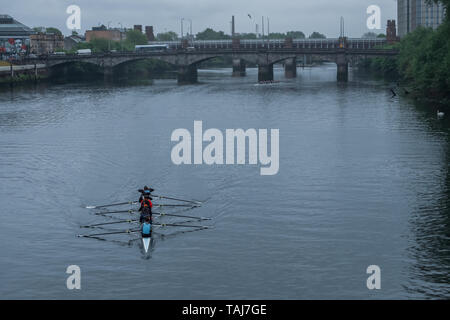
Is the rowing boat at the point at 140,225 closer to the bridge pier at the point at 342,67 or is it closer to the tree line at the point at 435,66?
the tree line at the point at 435,66

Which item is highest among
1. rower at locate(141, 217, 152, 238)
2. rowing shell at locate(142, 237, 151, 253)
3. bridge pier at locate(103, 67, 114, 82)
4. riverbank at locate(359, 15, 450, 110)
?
bridge pier at locate(103, 67, 114, 82)

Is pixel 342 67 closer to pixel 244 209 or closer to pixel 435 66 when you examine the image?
pixel 435 66

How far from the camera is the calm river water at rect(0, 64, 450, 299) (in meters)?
32.4

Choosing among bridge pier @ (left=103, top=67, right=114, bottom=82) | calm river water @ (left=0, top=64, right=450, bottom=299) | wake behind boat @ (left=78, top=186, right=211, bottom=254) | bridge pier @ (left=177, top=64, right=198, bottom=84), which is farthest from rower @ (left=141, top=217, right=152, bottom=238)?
bridge pier @ (left=103, top=67, right=114, bottom=82)

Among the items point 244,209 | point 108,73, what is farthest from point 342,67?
point 244,209

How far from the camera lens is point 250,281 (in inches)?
1275

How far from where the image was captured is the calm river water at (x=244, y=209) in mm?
32438

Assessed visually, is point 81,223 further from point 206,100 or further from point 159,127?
point 206,100

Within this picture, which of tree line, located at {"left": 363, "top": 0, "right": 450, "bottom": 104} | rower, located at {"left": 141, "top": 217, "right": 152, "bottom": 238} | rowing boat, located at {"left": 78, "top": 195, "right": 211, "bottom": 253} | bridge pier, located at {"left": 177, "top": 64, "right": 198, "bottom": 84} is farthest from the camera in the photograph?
bridge pier, located at {"left": 177, "top": 64, "right": 198, "bottom": 84}

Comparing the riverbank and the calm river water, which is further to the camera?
the riverbank

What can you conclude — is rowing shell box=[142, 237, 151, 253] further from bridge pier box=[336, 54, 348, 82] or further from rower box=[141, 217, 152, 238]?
bridge pier box=[336, 54, 348, 82]

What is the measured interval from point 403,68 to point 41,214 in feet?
378

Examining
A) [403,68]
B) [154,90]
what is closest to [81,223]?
[154,90]

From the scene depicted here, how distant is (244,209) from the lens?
146 ft
